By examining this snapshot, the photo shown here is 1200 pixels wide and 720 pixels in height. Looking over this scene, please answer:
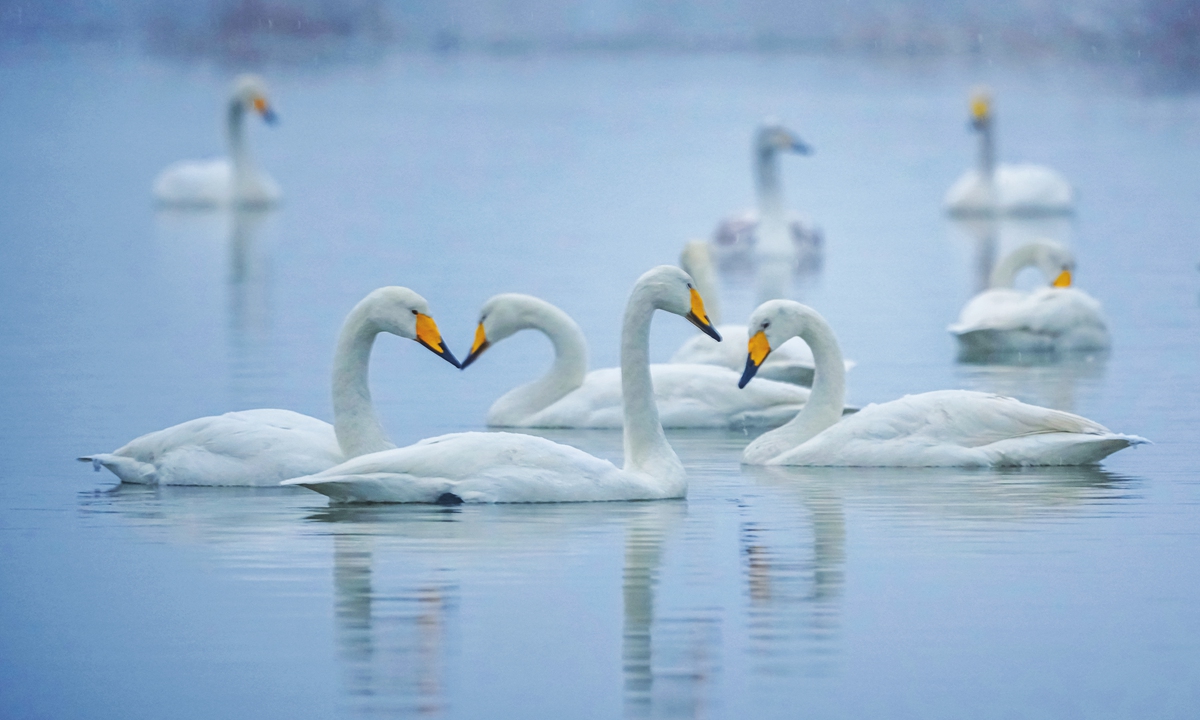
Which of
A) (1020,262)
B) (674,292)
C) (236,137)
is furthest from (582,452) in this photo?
(236,137)

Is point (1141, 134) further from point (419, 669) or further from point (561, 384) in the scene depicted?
point (419, 669)

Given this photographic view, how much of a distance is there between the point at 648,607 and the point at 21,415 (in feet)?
22.5

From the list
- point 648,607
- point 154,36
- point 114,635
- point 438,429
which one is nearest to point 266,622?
point 114,635

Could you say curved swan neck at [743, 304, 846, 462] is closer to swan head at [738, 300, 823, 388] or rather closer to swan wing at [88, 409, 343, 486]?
swan head at [738, 300, 823, 388]

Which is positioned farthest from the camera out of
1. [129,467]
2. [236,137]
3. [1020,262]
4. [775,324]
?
[236,137]

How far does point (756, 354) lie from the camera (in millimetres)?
13781

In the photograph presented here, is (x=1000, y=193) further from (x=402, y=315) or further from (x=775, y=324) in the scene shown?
(x=402, y=315)

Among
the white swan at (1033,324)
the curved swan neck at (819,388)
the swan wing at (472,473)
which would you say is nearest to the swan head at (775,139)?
the white swan at (1033,324)

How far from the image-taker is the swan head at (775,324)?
13.9 metres

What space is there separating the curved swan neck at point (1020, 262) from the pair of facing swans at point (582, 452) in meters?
7.10

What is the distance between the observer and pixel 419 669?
8945mm

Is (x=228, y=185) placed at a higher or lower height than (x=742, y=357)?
higher

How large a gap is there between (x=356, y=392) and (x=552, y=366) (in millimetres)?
3136

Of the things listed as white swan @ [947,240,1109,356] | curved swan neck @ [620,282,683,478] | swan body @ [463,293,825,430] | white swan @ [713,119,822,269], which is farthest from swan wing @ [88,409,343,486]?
white swan @ [713,119,822,269]
